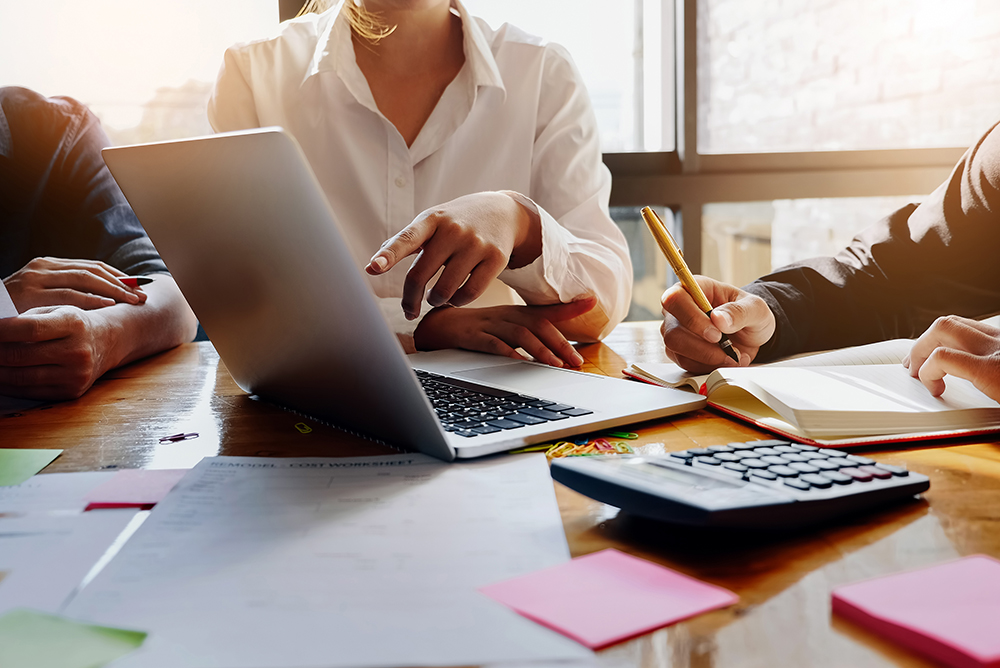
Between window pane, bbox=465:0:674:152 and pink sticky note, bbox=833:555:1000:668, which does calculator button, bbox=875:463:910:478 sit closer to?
pink sticky note, bbox=833:555:1000:668

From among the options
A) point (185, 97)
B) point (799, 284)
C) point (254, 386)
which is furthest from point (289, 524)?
point (185, 97)

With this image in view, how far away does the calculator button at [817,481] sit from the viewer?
357 millimetres

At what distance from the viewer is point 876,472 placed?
1.26ft

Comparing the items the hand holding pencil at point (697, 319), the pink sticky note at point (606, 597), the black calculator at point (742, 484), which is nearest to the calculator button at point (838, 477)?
the black calculator at point (742, 484)

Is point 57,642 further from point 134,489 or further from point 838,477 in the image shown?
point 838,477

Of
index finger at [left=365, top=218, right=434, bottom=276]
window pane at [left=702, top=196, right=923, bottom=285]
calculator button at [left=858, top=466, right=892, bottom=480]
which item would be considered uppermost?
index finger at [left=365, top=218, right=434, bottom=276]

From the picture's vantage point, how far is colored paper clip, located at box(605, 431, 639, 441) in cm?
53

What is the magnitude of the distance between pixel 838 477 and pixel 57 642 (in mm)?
342

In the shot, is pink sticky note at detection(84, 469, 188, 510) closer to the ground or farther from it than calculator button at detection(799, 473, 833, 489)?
closer to the ground

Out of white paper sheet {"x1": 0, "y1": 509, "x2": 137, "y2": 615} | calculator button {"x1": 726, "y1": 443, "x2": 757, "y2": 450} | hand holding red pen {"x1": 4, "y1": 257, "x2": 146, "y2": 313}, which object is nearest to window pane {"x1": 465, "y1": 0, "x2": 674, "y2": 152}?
hand holding red pen {"x1": 4, "y1": 257, "x2": 146, "y2": 313}

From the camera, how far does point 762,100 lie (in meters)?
2.17

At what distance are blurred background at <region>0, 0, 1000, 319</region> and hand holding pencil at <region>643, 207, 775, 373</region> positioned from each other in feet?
4.18

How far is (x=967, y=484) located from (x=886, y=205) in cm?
200

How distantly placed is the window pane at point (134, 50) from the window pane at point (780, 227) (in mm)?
1318
